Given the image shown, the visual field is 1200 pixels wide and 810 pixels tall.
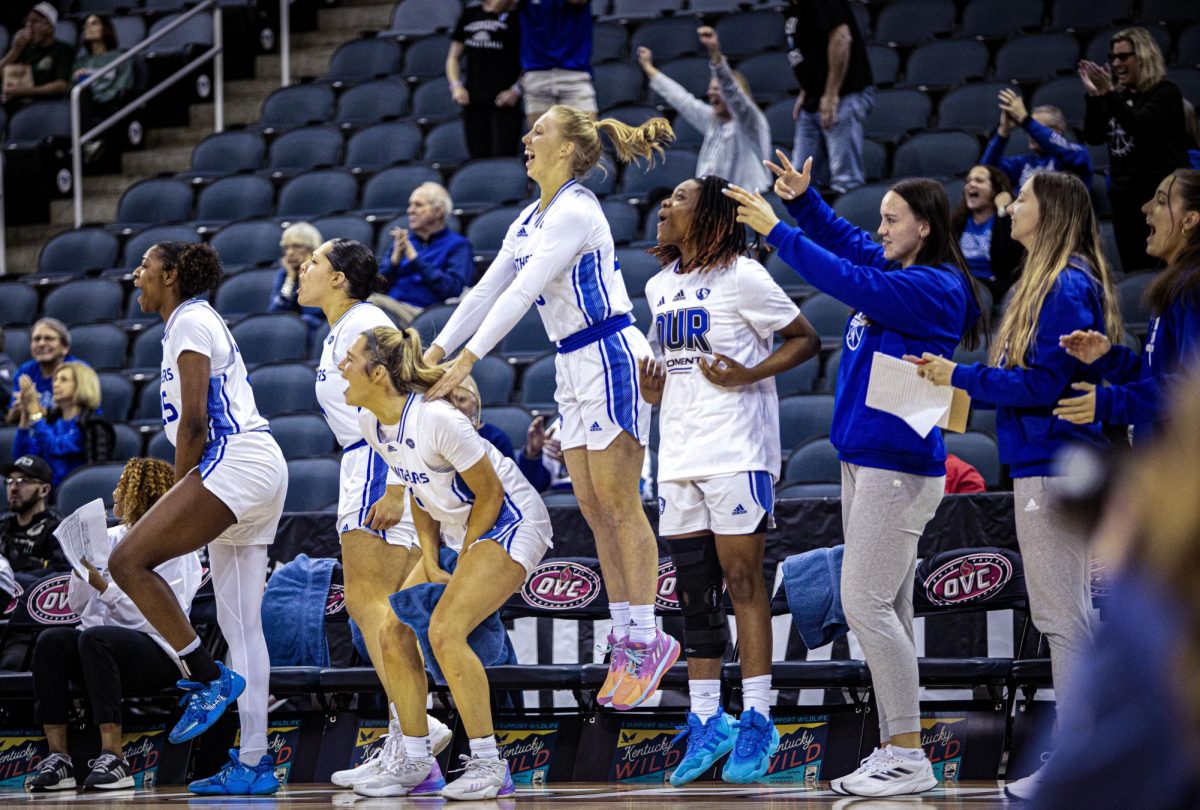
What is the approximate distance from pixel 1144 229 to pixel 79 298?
7094mm

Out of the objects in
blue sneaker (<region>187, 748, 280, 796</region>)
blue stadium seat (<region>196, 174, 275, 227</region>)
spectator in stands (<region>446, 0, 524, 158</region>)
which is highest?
spectator in stands (<region>446, 0, 524, 158</region>)

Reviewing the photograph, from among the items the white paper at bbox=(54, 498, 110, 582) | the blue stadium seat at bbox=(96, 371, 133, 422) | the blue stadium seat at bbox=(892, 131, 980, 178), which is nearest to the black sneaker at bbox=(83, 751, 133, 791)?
the white paper at bbox=(54, 498, 110, 582)

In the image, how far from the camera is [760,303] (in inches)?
193

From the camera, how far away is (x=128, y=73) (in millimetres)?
12328

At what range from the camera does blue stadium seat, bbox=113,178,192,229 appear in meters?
11.1

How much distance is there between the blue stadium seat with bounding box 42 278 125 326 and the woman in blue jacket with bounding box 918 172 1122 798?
730 centimetres

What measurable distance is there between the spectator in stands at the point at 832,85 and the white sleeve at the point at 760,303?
4146 millimetres

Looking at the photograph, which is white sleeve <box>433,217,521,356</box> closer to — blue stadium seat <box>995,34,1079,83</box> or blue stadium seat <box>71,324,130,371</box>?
blue stadium seat <box>71,324,130,371</box>

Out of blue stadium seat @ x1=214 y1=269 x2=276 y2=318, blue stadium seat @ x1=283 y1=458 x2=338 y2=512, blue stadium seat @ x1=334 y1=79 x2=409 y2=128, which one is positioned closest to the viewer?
blue stadium seat @ x1=283 y1=458 x2=338 y2=512

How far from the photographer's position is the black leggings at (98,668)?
5.84 m

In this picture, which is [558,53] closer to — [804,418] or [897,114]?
[897,114]

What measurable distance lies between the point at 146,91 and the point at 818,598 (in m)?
9.33

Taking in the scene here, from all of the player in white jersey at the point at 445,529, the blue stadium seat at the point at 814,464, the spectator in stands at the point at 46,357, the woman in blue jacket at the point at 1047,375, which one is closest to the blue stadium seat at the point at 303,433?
the spectator in stands at the point at 46,357

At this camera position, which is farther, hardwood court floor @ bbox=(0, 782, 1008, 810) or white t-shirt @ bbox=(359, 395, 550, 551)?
white t-shirt @ bbox=(359, 395, 550, 551)
